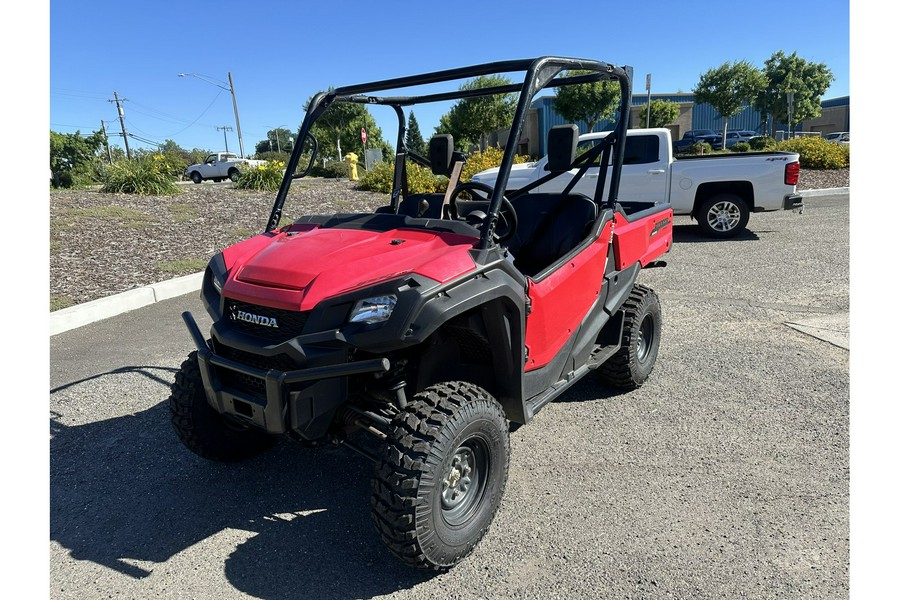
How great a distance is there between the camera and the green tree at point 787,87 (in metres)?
32.1

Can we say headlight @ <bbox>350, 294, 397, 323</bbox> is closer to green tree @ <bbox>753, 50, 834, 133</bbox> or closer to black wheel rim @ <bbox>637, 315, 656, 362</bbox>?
black wheel rim @ <bbox>637, 315, 656, 362</bbox>

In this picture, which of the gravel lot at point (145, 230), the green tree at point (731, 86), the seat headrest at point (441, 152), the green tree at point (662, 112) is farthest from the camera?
the green tree at point (662, 112)

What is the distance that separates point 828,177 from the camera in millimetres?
17953

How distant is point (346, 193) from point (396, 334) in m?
14.7

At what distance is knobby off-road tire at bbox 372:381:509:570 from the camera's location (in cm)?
220

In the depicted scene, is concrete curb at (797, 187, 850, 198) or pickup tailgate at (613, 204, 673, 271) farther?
concrete curb at (797, 187, 850, 198)

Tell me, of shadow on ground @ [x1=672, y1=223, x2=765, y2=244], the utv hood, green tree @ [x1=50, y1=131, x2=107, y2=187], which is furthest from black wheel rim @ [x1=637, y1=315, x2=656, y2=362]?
green tree @ [x1=50, y1=131, x2=107, y2=187]

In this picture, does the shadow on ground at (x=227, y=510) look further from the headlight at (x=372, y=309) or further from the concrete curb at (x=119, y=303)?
the concrete curb at (x=119, y=303)

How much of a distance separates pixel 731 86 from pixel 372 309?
32.0 meters

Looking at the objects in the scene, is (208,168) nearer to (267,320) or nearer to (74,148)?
(74,148)

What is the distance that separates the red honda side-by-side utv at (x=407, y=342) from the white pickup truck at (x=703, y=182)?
695 centimetres

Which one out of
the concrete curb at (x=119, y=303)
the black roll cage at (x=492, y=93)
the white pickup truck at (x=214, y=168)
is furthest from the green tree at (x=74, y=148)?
the black roll cage at (x=492, y=93)

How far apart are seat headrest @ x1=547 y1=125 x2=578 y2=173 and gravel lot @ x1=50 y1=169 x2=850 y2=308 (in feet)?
17.7

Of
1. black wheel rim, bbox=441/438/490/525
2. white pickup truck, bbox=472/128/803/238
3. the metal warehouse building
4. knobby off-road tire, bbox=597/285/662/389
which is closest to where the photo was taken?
black wheel rim, bbox=441/438/490/525
